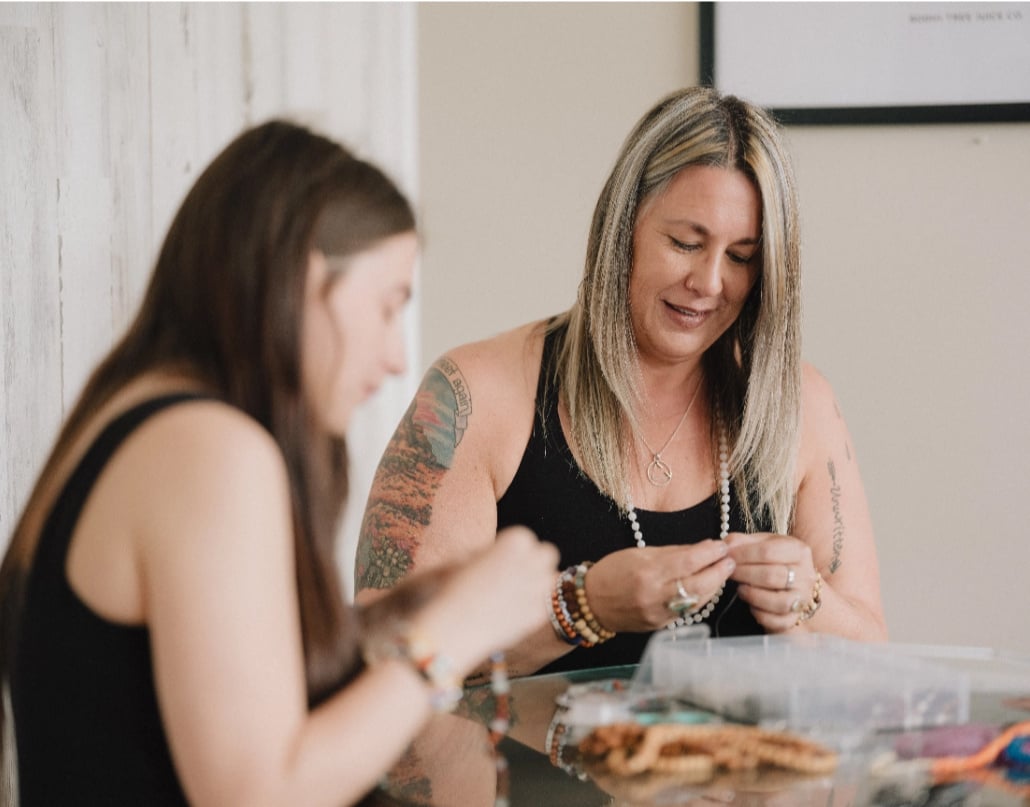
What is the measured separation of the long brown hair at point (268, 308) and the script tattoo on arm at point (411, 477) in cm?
72

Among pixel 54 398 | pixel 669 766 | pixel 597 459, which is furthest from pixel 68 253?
pixel 669 766

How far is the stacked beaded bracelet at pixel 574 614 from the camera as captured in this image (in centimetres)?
160

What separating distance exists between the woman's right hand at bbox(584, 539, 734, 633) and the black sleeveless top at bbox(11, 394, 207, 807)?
0.73m

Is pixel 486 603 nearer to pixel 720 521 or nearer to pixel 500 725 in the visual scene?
pixel 500 725

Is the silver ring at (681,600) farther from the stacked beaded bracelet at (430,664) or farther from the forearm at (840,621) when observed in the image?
the stacked beaded bracelet at (430,664)

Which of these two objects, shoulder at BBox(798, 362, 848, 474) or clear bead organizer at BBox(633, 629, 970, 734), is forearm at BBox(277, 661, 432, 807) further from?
shoulder at BBox(798, 362, 848, 474)

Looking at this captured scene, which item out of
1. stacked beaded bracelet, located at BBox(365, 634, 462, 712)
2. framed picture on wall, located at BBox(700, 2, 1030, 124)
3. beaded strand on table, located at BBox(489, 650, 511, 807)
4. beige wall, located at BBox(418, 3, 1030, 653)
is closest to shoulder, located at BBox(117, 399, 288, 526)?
stacked beaded bracelet, located at BBox(365, 634, 462, 712)

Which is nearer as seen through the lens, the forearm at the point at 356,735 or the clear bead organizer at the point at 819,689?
the forearm at the point at 356,735

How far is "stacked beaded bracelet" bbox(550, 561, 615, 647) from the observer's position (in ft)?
Result: 5.25

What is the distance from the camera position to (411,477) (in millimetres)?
1782

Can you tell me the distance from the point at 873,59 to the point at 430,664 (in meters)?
1.88

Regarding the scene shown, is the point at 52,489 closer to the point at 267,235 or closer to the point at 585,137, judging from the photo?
the point at 267,235

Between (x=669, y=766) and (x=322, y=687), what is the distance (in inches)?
12.9

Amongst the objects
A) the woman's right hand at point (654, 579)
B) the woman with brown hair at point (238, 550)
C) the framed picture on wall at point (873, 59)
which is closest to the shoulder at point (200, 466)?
the woman with brown hair at point (238, 550)
